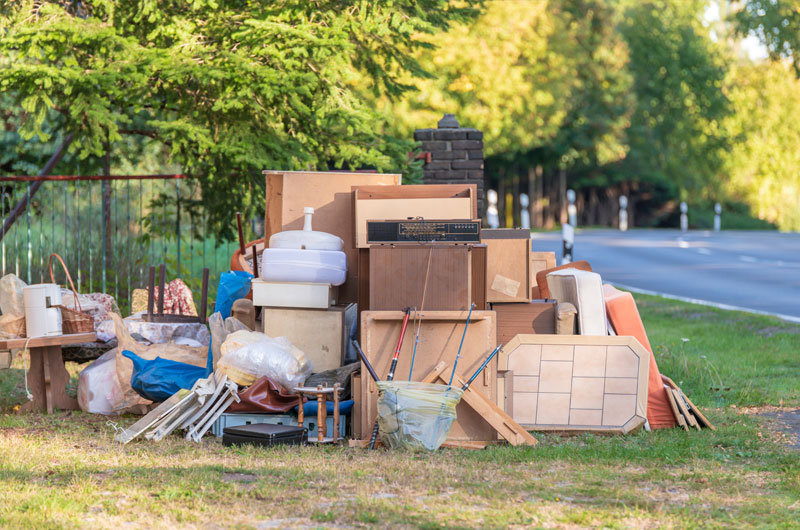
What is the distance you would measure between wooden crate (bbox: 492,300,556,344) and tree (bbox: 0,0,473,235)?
3215 mm

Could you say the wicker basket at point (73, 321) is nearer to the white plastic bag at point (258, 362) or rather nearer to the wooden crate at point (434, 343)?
the white plastic bag at point (258, 362)

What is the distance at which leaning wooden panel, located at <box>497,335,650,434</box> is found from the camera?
671cm

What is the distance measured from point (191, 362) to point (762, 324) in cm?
714

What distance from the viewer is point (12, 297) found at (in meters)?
7.61

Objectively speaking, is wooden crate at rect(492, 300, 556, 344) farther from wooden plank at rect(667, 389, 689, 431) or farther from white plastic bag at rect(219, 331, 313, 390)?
white plastic bag at rect(219, 331, 313, 390)

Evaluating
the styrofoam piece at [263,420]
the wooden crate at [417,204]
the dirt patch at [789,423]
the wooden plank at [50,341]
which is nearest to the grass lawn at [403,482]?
the dirt patch at [789,423]

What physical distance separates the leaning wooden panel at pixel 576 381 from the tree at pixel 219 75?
366cm

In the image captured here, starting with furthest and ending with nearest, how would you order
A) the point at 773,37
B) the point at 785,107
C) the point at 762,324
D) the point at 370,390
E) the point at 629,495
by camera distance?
1. the point at 785,107
2. the point at 773,37
3. the point at 762,324
4. the point at 370,390
5. the point at 629,495

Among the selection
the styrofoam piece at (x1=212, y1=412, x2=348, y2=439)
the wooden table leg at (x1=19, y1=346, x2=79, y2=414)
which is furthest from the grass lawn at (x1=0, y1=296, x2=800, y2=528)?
the wooden table leg at (x1=19, y1=346, x2=79, y2=414)

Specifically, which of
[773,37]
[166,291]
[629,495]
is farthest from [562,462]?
[773,37]

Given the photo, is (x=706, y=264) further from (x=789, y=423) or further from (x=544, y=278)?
(x=789, y=423)

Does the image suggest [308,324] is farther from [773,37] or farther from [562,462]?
[773,37]

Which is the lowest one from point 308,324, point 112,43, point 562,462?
point 562,462

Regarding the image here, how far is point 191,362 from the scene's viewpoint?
24.8 ft
